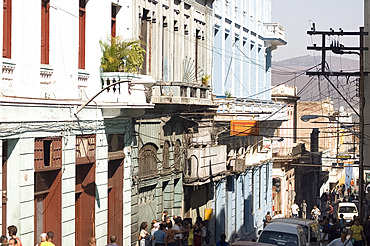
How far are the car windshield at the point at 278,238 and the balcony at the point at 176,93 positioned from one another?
5.57 meters

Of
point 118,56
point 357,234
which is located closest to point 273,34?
point 357,234

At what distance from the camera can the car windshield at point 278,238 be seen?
25.2 meters

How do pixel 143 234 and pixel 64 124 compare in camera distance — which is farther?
pixel 143 234

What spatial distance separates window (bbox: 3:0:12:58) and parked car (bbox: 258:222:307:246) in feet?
35.8

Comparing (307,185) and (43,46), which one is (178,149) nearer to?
(43,46)

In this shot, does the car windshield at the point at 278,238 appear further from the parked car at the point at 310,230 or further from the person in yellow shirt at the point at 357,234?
the person in yellow shirt at the point at 357,234

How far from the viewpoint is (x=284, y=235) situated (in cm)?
2548

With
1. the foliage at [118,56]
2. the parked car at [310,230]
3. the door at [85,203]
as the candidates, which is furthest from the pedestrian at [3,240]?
the parked car at [310,230]

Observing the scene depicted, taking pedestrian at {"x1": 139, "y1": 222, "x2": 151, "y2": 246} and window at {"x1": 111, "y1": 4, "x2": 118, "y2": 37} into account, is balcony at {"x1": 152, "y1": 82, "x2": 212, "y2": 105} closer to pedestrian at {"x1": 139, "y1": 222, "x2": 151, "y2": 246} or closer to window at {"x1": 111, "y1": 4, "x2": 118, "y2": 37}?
window at {"x1": 111, "y1": 4, "x2": 118, "y2": 37}

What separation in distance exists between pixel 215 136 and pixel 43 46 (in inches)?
676

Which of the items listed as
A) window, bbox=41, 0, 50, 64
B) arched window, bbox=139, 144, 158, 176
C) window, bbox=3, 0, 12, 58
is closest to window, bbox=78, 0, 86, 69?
window, bbox=41, 0, 50, 64

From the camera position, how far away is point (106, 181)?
23.6 meters

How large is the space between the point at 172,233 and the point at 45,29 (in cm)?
896

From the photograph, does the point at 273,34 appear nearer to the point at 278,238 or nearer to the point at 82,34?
the point at 278,238
